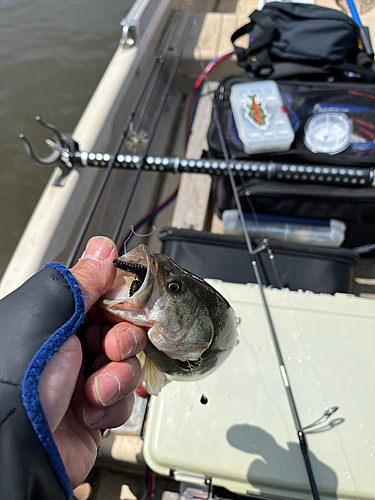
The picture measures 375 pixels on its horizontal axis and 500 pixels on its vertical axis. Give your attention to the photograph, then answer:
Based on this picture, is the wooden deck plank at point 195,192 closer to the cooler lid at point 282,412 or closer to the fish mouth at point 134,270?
the cooler lid at point 282,412

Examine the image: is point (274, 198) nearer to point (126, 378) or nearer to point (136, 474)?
point (126, 378)

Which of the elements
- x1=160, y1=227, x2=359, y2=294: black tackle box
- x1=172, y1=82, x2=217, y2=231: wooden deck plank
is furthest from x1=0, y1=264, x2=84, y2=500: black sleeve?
x1=172, y1=82, x2=217, y2=231: wooden deck plank

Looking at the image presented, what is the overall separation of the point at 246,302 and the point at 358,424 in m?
0.61

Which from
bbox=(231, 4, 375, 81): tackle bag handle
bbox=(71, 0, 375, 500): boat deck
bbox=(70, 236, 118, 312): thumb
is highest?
bbox=(231, 4, 375, 81): tackle bag handle

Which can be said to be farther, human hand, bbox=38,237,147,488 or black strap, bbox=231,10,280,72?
black strap, bbox=231,10,280,72

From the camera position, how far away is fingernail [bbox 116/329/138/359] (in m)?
0.90

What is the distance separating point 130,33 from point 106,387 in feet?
10.0

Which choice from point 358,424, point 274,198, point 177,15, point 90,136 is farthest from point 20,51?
point 358,424

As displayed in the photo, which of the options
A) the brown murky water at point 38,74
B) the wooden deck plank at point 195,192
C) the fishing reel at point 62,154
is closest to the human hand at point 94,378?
the fishing reel at point 62,154

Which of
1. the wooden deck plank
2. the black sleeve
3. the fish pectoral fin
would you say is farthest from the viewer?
the wooden deck plank

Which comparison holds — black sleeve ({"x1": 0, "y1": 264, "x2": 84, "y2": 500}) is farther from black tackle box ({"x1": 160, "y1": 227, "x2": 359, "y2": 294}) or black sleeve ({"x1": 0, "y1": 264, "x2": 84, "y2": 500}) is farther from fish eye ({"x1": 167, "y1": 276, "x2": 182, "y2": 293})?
black tackle box ({"x1": 160, "y1": 227, "x2": 359, "y2": 294})

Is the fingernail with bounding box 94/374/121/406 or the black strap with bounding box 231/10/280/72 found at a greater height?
the black strap with bounding box 231/10/280/72

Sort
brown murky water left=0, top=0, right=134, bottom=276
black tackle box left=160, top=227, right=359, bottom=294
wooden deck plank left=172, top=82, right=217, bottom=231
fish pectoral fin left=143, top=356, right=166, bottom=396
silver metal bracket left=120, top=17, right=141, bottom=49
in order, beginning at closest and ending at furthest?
1. fish pectoral fin left=143, top=356, right=166, bottom=396
2. black tackle box left=160, top=227, right=359, bottom=294
3. wooden deck plank left=172, top=82, right=217, bottom=231
4. silver metal bracket left=120, top=17, right=141, bottom=49
5. brown murky water left=0, top=0, right=134, bottom=276

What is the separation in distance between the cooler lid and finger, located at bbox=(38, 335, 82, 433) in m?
0.58
